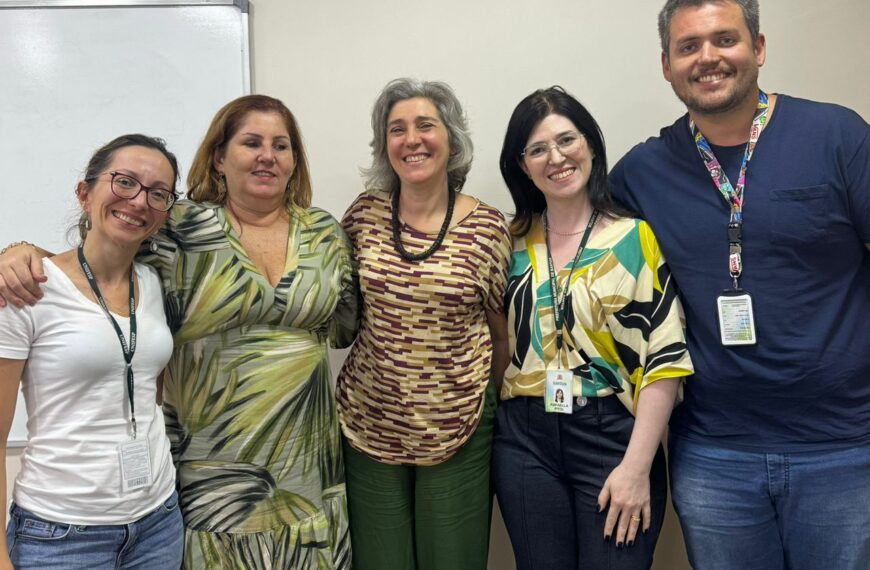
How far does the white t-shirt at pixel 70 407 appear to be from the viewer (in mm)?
1167

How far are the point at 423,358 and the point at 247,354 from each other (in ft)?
1.52

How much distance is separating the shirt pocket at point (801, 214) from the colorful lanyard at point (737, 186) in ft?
0.25

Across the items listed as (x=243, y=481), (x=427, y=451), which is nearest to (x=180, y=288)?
(x=243, y=481)

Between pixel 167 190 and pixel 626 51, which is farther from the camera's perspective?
pixel 626 51

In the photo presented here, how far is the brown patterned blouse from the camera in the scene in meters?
1.56

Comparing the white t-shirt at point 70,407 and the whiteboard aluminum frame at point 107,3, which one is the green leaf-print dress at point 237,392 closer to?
the white t-shirt at point 70,407

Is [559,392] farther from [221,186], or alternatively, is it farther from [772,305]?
[221,186]

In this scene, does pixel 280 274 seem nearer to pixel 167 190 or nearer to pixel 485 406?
pixel 167 190

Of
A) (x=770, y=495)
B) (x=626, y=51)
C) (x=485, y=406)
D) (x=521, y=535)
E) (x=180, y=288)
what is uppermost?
(x=626, y=51)

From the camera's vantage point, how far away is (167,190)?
4.35 ft

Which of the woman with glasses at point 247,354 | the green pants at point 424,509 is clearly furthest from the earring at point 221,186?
the green pants at point 424,509

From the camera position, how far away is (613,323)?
148 cm

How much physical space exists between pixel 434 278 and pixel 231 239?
545 millimetres

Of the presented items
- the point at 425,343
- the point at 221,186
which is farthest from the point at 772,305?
the point at 221,186
